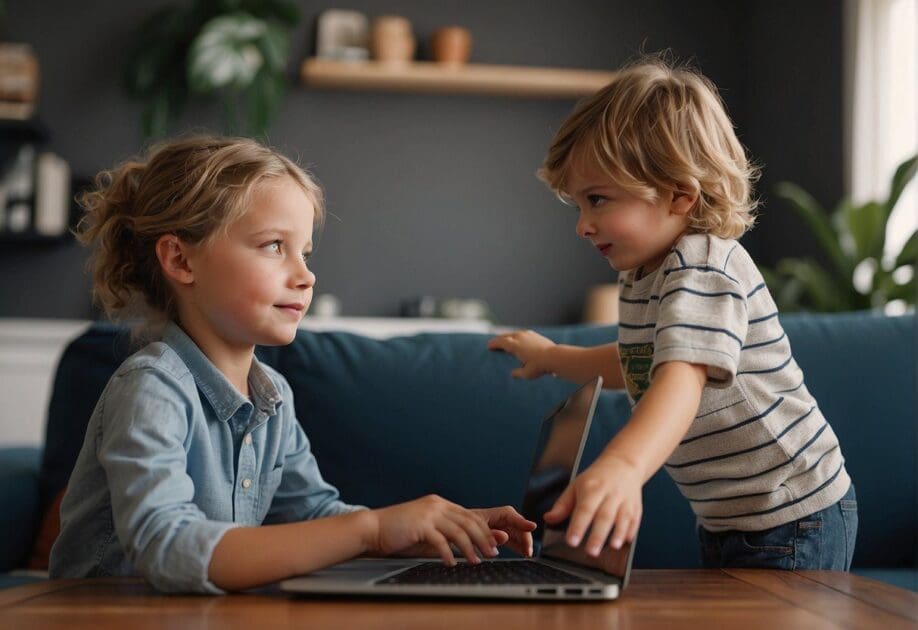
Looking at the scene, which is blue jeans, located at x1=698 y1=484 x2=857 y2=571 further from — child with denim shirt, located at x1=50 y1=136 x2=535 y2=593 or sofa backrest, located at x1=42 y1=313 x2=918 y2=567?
sofa backrest, located at x1=42 y1=313 x2=918 y2=567

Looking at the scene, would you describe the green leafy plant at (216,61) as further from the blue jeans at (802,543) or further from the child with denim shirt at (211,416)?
the blue jeans at (802,543)

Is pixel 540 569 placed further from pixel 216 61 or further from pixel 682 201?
pixel 216 61

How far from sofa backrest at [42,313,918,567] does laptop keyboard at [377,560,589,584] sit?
2.06ft

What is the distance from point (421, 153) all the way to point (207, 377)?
390 centimetres

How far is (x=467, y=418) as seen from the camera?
1683 millimetres

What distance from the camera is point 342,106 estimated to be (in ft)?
15.9

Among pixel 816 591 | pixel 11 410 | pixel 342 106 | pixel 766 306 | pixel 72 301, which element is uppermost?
pixel 342 106

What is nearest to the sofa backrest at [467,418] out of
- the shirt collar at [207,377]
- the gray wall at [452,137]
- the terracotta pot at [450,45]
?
the shirt collar at [207,377]

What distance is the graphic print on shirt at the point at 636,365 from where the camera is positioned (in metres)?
1.17

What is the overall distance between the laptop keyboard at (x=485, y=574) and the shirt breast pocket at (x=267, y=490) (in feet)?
0.85

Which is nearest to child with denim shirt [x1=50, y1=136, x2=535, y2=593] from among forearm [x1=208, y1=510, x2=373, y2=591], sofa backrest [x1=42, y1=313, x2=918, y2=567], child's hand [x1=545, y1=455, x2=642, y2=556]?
forearm [x1=208, y1=510, x2=373, y2=591]

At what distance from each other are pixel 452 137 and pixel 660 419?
4.17 metres

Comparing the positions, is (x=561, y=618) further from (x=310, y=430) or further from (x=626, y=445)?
(x=310, y=430)

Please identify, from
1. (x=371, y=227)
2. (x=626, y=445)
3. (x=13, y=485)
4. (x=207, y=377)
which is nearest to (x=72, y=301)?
(x=371, y=227)
